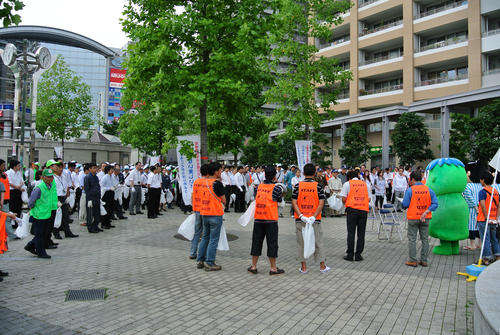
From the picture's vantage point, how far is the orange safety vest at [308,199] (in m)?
6.77

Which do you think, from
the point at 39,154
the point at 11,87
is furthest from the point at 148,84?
the point at 11,87

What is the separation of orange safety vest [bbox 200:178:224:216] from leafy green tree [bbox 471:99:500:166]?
17.4 meters

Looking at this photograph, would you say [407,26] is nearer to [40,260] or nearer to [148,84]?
[148,84]

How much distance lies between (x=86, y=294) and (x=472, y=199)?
26.0 ft

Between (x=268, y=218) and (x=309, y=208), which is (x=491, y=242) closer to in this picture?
(x=309, y=208)

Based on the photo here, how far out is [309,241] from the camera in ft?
21.7

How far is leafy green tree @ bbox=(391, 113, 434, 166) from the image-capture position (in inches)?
1039

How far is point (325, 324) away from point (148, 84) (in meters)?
7.57

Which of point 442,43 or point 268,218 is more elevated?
point 442,43

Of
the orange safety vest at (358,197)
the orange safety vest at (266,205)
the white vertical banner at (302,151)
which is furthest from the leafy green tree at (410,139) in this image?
the orange safety vest at (266,205)

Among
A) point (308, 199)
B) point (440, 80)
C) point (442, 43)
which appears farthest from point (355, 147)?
point (308, 199)

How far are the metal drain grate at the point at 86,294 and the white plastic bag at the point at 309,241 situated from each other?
335 centimetres

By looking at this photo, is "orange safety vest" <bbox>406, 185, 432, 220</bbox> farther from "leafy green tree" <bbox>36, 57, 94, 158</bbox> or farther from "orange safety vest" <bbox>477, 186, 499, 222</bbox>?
"leafy green tree" <bbox>36, 57, 94, 158</bbox>

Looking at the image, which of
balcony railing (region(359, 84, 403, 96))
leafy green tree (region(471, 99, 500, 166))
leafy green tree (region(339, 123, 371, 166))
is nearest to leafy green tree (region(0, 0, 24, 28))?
leafy green tree (region(471, 99, 500, 166))
